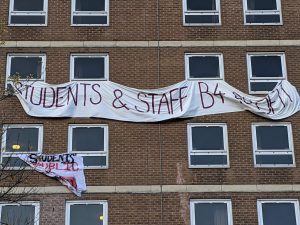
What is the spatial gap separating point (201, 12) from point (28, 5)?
19.7 ft

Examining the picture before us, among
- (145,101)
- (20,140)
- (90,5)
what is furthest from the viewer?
(90,5)

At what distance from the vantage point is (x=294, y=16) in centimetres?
2245


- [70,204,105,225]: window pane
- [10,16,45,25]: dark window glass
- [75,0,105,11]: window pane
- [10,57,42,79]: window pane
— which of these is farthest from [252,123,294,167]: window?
[10,16,45,25]: dark window glass

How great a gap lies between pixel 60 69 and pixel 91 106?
1714 mm

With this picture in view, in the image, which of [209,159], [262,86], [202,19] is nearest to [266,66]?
[262,86]

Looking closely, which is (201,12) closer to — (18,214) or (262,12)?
(262,12)

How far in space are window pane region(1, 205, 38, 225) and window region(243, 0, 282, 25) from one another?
9591mm

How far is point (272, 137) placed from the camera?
21.0 meters

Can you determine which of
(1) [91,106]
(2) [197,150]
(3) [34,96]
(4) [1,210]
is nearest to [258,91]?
(2) [197,150]

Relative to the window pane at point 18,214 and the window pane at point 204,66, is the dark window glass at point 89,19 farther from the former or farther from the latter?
the window pane at point 18,214

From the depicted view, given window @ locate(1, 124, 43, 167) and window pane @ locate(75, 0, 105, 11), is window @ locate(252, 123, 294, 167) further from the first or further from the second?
window @ locate(1, 124, 43, 167)

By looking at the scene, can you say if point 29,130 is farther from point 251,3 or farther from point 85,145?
point 251,3

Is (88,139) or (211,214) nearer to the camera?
(211,214)

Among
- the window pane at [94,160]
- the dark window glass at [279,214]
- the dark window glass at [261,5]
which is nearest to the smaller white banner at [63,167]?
the window pane at [94,160]
